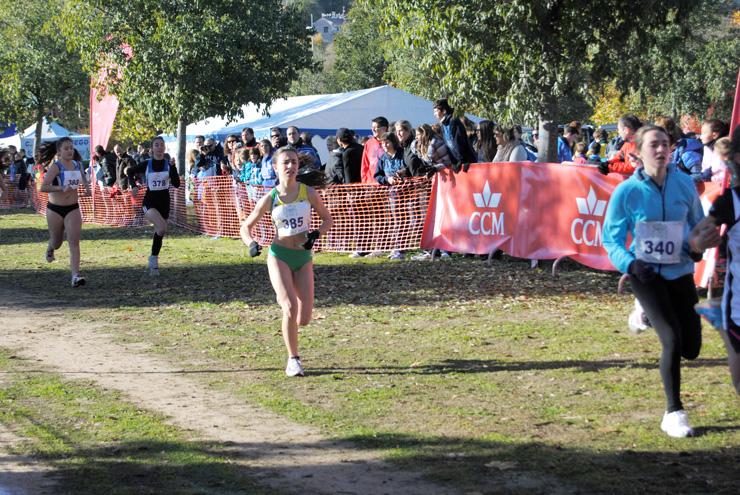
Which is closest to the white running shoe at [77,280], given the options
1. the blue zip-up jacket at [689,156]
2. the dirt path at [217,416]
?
the dirt path at [217,416]

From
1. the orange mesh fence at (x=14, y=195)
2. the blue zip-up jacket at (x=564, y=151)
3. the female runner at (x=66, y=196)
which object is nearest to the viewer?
the female runner at (x=66, y=196)

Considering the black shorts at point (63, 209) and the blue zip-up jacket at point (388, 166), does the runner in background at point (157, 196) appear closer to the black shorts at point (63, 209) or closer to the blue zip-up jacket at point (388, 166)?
the black shorts at point (63, 209)

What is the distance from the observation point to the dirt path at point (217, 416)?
451 centimetres

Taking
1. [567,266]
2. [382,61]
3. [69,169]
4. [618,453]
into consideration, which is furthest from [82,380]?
[382,61]

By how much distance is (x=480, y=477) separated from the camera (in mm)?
4488

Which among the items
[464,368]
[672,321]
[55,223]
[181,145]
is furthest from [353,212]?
[181,145]

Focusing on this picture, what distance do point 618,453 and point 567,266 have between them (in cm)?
755

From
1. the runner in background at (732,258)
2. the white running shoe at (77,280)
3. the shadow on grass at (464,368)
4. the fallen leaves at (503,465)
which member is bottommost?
the fallen leaves at (503,465)

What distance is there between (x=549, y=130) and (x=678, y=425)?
9.31m

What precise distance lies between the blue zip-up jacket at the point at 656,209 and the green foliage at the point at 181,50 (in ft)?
73.5

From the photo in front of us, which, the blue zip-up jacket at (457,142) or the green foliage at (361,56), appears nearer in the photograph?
the blue zip-up jacket at (457,142)

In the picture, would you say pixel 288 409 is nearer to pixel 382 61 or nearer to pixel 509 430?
pixel 509 430

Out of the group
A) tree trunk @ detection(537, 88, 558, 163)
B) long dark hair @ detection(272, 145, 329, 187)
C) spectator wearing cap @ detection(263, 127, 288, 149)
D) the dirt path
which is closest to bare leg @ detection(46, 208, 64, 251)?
the dirt path

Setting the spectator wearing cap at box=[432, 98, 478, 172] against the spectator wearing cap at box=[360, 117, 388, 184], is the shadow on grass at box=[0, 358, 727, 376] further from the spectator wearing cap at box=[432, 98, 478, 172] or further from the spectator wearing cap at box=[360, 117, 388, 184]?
the spectator wearing cap at box=[360, 117, 388, 184]
